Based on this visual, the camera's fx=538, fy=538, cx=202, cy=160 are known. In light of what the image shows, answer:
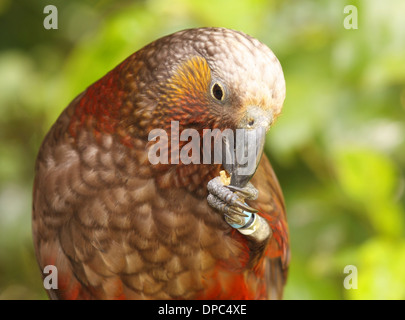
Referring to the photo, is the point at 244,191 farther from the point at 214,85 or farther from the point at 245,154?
the point at 214,85

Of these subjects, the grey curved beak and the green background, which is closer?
the grey curved beak

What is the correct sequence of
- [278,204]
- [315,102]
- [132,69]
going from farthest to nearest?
[315,102], [278,204], [132,69]

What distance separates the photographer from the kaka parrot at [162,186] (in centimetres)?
82

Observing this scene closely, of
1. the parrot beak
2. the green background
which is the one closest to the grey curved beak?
the parrot beak

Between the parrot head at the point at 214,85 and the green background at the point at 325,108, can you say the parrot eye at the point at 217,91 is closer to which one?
the parrot head at the point at 214,85

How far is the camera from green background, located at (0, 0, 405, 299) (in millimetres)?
1288

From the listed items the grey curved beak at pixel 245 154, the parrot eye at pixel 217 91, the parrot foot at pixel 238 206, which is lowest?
the parrot foot at pixel 238 206

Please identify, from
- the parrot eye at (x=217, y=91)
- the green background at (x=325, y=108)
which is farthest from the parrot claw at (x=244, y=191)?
the green background at (x=325, y=108)

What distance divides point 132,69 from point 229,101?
20 centimetres

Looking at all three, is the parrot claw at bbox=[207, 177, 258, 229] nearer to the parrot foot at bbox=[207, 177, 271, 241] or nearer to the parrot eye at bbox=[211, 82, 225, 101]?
the parrot foot at bbox=[207, 177, 271, 241]

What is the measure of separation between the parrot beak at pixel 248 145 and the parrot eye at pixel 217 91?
5 cm
